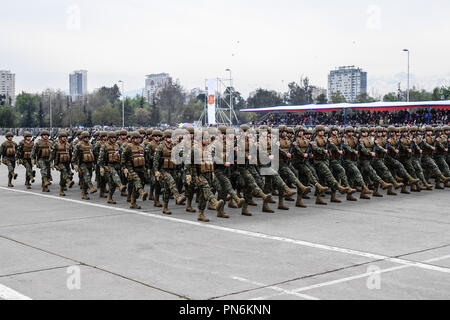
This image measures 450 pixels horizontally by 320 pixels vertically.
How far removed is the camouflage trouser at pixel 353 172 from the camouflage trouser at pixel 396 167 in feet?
4.74

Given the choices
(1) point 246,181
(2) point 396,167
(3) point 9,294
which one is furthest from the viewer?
(2) point 396,167

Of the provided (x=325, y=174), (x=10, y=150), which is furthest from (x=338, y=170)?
(x=10, y=150)

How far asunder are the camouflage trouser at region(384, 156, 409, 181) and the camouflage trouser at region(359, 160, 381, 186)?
40.3 inches

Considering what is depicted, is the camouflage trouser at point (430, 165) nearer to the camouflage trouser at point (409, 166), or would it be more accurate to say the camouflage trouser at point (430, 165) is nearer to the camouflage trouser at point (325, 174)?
the camouflage trouser at point (409, 166)

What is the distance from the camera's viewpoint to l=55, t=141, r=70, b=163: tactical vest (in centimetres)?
1622

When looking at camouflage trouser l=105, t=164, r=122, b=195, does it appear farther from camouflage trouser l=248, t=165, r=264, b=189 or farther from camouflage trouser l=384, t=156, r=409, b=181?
camouflage trouser l=384, t=156, r=409, b=181

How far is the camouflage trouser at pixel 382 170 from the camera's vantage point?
50.0 feet

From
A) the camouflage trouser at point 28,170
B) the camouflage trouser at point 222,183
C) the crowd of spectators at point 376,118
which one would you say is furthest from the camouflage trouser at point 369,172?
the crowd of spectators at point 376,118

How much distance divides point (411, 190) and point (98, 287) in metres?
11.7

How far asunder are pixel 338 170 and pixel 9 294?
9.83 meters

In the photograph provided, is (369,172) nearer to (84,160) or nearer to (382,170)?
(382,170)

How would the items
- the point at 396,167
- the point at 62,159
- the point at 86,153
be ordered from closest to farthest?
the point at 86,153, the point at 396,167, the point at 62,159

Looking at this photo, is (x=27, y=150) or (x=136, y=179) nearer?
(x=136, y=179)

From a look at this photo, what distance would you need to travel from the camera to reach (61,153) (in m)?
16.3
